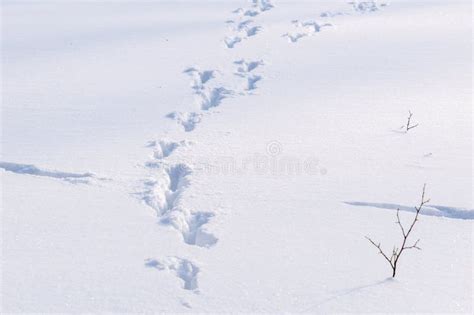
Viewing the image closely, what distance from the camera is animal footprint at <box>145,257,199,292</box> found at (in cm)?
211

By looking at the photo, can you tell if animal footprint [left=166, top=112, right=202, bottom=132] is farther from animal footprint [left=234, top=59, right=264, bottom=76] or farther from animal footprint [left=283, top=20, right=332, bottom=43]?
animal footprint [left=283, top=20, right=332, bottom=43]

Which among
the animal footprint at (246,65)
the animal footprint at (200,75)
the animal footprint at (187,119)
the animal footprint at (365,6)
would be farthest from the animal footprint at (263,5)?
the animal footprint at (187,119)

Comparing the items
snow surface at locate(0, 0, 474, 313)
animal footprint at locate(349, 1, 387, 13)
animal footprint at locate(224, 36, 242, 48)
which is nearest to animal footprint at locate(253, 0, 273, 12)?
snow surface at locate(0, 0, 474, 313)

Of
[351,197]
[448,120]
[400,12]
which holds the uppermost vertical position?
[400,12]

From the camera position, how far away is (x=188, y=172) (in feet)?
9.77

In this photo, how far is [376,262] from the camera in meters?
2.20

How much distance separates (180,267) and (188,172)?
90 cm

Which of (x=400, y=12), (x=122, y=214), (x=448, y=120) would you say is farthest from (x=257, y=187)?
(x=400, y=12)

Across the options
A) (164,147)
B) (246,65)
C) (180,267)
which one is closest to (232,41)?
(246,65)

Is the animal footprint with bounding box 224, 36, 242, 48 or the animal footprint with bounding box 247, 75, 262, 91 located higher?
the animal footprint with bounding box 224, 36, 242, 48

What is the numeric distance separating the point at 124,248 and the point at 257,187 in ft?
2.86

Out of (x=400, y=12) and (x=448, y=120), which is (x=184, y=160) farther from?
A: (x=400, y=12)

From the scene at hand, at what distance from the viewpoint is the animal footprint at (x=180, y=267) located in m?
2.11

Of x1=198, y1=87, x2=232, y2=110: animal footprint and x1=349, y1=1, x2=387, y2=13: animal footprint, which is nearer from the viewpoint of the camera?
x1=198, y1=87, x2=232, y2=110: animal footprint
